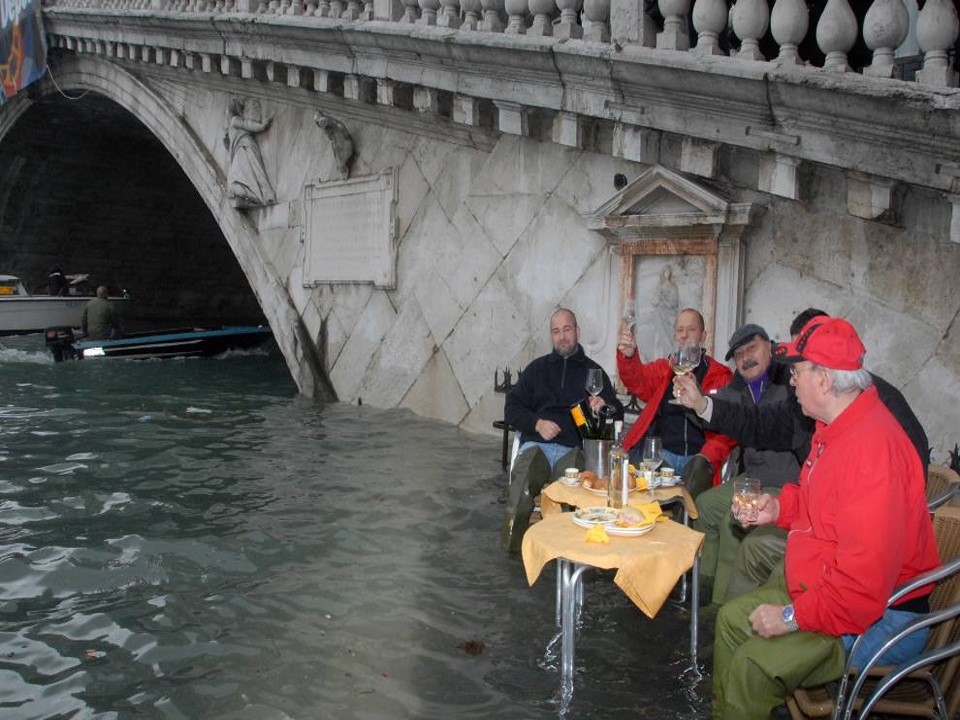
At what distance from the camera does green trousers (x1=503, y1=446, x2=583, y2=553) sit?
15.0 ft

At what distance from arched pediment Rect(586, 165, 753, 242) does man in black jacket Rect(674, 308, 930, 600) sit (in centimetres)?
196

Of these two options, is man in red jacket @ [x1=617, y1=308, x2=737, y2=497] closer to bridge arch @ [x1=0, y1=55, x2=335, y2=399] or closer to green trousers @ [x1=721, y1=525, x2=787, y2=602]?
green trousers @ [x1=721, y1=525, x2=787, y2=602]

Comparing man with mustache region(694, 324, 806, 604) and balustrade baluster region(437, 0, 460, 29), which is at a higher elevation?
balustrade baluster region(437, 0, 460, 29)

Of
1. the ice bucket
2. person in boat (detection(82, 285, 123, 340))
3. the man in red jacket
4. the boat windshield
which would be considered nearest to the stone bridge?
the man in red jacket

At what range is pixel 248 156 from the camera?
10.8m

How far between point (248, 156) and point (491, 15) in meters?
4.94

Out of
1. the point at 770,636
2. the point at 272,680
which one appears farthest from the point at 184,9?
the point at 770,636

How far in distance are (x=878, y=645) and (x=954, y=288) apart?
2870 millimetres

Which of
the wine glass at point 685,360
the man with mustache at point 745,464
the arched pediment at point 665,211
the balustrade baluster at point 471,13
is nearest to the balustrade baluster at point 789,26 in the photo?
the arched pediment at point 665,211

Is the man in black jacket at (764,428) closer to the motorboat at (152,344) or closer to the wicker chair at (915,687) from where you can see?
the wicker chair at (915,687)

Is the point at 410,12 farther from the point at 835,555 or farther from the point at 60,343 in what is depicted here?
the point at 60,343

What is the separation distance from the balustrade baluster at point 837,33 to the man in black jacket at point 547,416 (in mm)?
1908

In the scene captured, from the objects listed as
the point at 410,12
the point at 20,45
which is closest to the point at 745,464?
the point at 410,12

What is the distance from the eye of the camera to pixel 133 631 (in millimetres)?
3707
